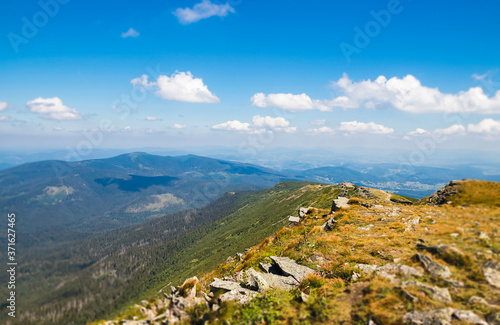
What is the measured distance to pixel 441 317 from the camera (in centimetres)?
853

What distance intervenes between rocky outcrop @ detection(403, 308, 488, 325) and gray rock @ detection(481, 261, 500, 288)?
9.90 feet

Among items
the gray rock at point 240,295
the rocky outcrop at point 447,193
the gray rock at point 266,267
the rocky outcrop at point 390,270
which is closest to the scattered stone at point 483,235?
the rocky outcrop at point 390,270

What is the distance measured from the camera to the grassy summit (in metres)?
9.46

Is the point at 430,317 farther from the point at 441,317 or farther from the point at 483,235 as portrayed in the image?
the point at 483,235

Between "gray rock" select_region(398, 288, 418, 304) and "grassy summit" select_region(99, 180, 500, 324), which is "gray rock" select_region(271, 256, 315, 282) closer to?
"grassy summit" select_region(99, 180, 500, 324)

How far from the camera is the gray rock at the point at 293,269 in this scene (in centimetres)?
1574

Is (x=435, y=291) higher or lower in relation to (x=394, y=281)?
higher

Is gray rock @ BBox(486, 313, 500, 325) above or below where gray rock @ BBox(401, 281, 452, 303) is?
above

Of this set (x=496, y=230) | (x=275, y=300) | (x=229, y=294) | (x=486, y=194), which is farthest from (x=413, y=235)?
(x=229, y=294)

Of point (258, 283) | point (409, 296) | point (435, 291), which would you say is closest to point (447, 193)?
point (435, 291)

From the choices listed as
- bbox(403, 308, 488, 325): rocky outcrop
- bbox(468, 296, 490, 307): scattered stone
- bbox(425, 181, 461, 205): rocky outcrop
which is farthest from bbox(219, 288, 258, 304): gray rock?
bbox(425, 181, 461, 205): rocky outcrop

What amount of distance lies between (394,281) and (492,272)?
455 centimetres

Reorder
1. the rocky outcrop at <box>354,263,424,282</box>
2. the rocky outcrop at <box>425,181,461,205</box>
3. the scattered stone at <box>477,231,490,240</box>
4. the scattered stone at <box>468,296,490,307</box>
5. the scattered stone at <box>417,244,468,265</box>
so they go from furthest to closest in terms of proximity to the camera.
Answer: the rocky outcrop at <box>425,181,461,205</box>
the scattered stone at <box>477,231,490,240</box>
the rocky outcrop at <box>354,263,424,282</box>
the scattered stone at <box>417,244,468,265</box>
the scattered stone at <box>468,296,490,307</box>

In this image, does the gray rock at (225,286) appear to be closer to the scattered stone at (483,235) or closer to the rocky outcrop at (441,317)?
the rocky outcrop at (441,317)
